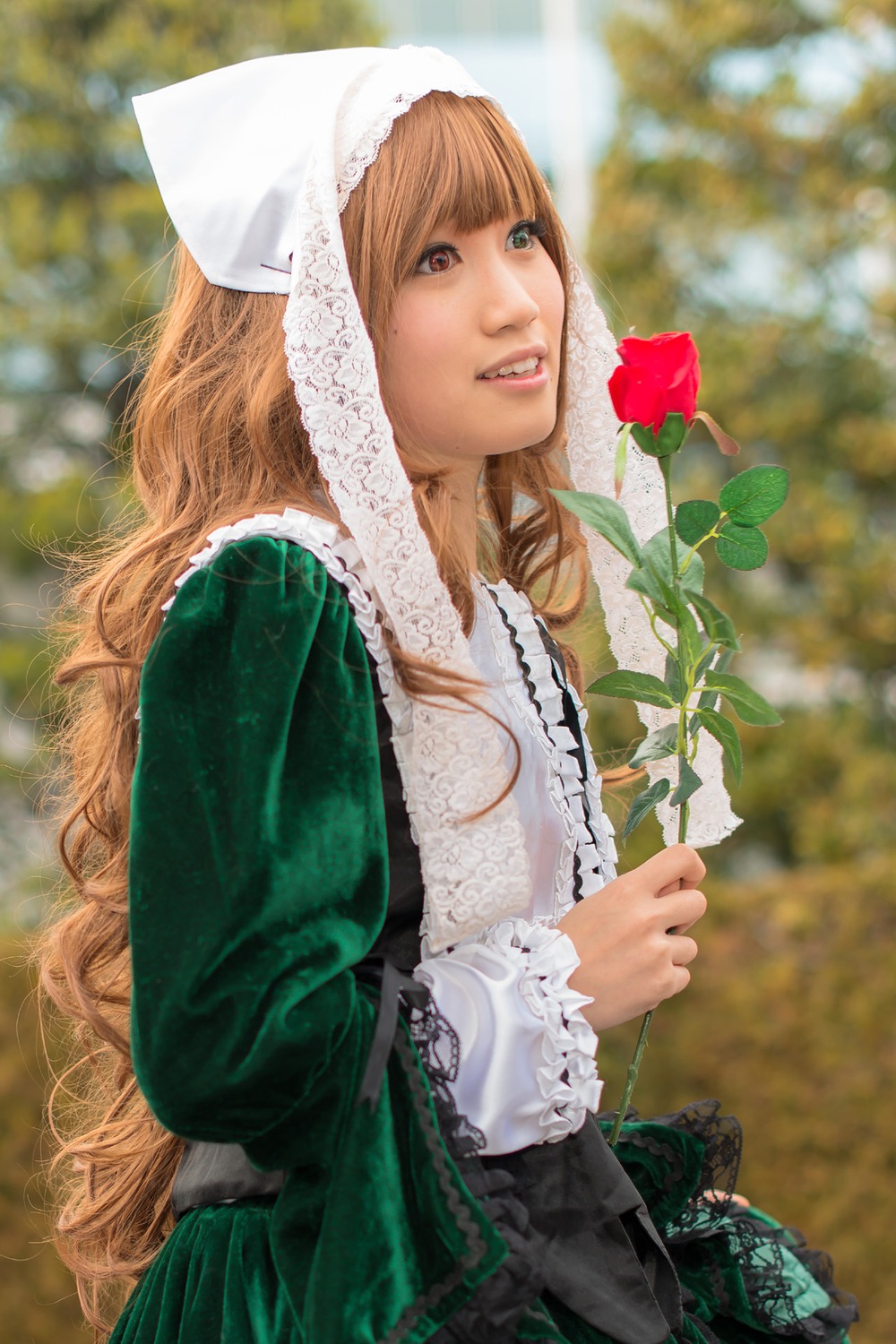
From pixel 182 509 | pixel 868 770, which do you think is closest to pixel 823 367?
pixel 868 770

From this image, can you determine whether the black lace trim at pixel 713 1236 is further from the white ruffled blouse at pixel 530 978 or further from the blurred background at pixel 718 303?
the blurred background at pixel 718 303

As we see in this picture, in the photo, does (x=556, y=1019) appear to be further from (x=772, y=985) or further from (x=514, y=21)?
(x=514, y=21)

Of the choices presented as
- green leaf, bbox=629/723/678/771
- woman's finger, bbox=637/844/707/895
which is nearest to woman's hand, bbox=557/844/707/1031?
woman's finger, bbox=637/844/707/895

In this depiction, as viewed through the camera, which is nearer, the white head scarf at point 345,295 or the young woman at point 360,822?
the young woman at point 360,822

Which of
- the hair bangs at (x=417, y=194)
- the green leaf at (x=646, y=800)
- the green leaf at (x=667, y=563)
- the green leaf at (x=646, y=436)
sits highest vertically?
the hair bangs at (x=417, y=194)

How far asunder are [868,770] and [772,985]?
1211 millimetres

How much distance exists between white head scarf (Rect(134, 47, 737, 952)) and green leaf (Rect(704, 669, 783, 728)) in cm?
21

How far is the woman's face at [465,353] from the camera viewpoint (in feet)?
4.27

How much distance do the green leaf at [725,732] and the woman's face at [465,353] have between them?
35 cm

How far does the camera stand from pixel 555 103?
279 inches

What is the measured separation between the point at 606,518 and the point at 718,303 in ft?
13.2

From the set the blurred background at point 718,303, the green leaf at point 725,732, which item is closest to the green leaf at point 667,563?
the green leaf at point 725,732

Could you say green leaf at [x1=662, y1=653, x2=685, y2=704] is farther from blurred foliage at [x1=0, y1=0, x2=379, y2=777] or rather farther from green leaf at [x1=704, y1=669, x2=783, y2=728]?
blurred foliage at [x1=0, y1=0, x2=379, y2=777]

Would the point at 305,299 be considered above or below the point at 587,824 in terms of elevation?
above
